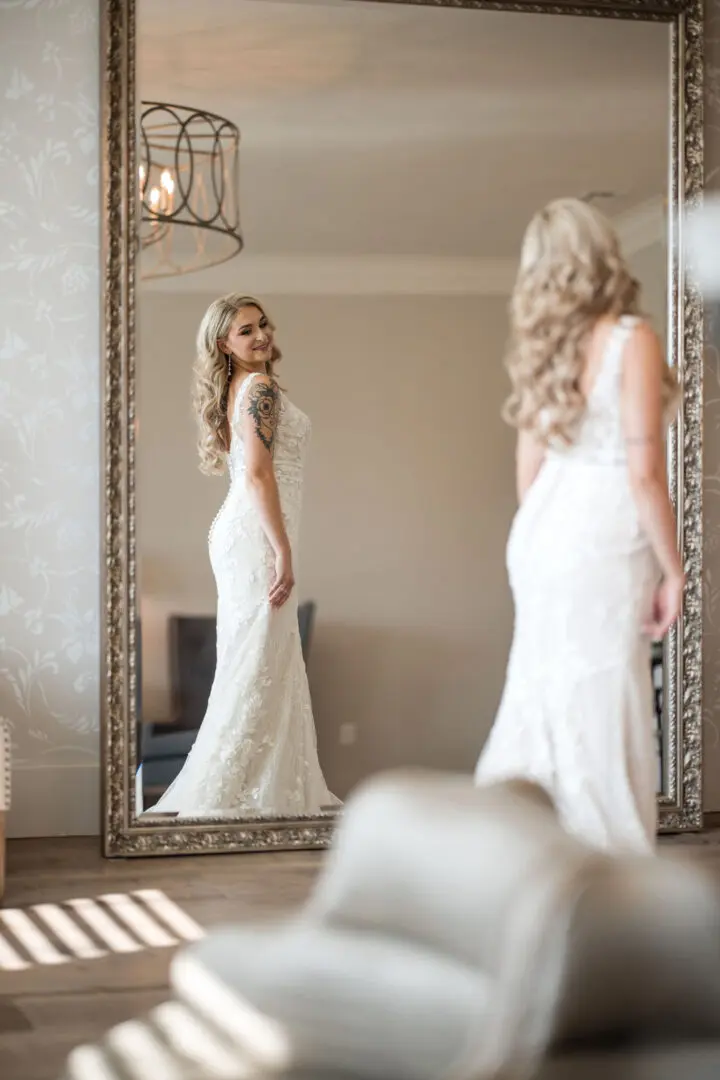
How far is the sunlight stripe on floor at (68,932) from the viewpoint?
283 cm

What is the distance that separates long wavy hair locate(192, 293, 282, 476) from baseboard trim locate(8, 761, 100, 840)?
930 mm

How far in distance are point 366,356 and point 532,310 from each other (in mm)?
1109

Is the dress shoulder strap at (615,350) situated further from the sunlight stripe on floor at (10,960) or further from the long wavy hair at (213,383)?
the sunlight stripe on floor at (10,960)

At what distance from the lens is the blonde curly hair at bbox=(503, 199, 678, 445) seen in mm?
2664

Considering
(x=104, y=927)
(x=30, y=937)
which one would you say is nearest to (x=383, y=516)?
(x=104, y=927)

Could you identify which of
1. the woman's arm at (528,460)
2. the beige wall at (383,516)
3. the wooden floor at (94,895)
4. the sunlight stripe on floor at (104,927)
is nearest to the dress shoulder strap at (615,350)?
the woman's arm at (528,460)

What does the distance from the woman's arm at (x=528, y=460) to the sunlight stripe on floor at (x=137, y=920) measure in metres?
1.21

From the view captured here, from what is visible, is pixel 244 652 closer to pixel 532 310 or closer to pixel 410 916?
pixel 532 310

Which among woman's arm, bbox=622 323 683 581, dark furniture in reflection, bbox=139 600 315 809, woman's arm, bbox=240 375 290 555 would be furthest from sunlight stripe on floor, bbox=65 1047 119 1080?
woman's arm, bbox=240 375 290 555

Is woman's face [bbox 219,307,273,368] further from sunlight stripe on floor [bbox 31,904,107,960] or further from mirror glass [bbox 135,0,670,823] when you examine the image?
sunlight stripe on floor [bbox 31,904,107,960]

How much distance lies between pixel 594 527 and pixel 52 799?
1.85 meters

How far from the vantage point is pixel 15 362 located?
3.72m

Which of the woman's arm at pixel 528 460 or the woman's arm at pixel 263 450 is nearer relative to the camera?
the woman's arm at pixel 528 460

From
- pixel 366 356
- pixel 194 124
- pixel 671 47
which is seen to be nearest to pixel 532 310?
pixel 366 356
